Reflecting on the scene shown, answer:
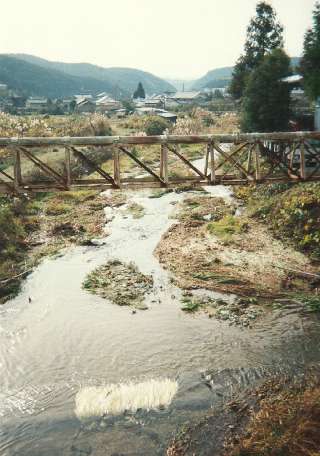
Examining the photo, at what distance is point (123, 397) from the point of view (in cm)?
1114

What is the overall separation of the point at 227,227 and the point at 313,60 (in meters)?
15.2

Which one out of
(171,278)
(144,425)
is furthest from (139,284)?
(144,425)

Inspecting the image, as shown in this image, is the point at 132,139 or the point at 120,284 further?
the point at 120,284

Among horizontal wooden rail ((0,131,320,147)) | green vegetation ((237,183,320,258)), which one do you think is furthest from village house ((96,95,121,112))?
horizontal wooden rail ((0,131,320,147))

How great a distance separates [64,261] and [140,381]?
939 centimetres

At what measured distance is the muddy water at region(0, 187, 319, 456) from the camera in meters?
10.1

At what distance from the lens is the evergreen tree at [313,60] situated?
28.9 metres

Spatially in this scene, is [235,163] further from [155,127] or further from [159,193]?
[155,127]

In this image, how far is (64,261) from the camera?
19797 mm

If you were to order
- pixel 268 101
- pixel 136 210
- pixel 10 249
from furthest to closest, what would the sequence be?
pixel 268 101 < pixel 136 210 < pixel 10 249

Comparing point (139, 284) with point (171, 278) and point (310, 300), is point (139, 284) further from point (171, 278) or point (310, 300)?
point (310, 300)

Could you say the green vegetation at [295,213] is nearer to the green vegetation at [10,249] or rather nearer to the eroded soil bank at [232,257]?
the eroded soil bank at [232,257]

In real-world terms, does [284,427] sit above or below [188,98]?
below

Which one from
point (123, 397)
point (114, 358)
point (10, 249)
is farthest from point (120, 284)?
point (123, 397)
